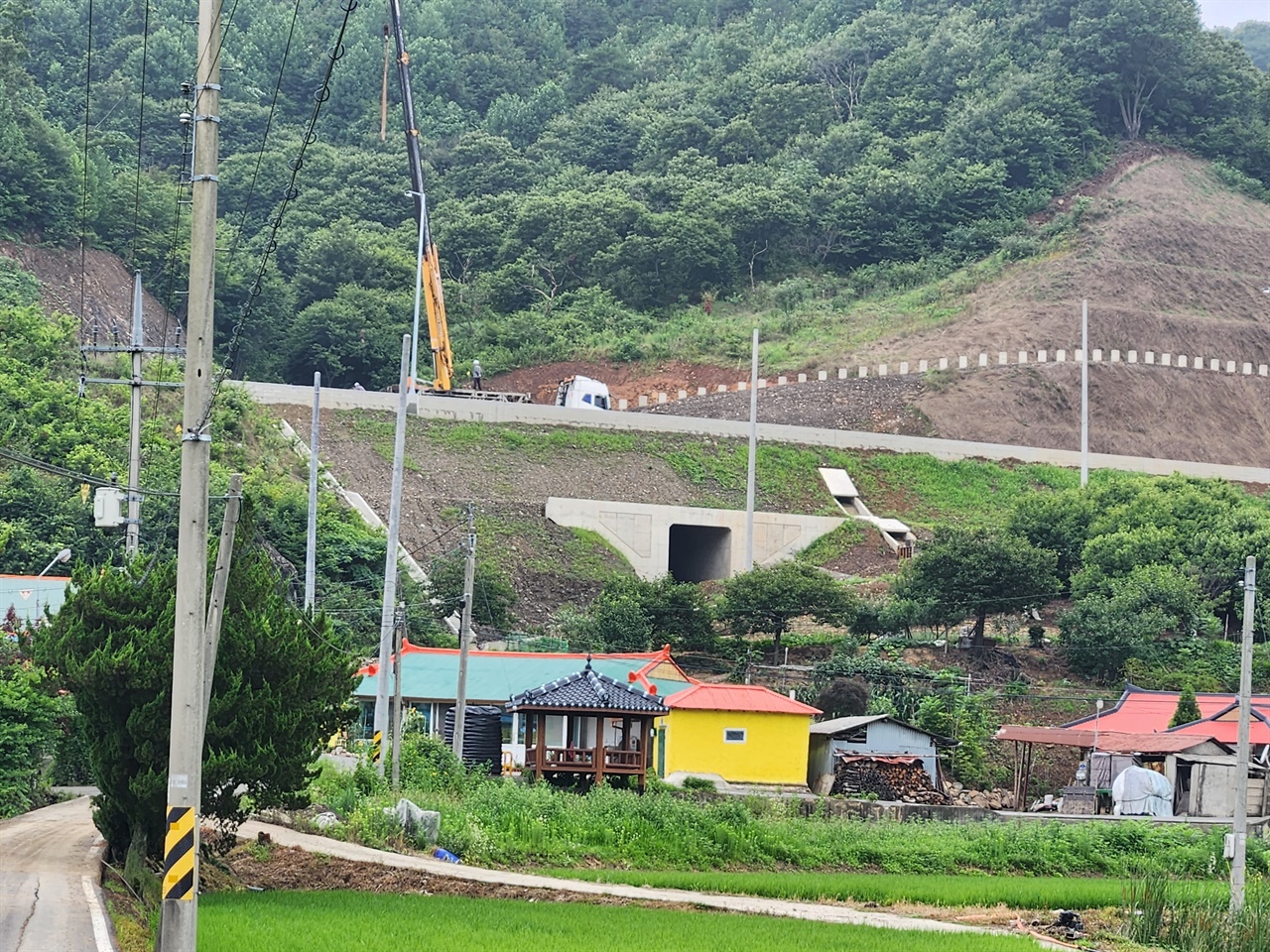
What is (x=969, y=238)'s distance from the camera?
101 meters

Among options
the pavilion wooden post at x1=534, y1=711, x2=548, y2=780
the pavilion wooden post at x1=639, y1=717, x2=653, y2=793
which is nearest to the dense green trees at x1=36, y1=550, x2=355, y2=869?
the pavilion wooden post at x1=534, y1=711, x2=548, y2=780

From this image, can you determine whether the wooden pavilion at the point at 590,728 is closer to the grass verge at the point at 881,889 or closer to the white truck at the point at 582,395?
the grass verge at the point at 881,889

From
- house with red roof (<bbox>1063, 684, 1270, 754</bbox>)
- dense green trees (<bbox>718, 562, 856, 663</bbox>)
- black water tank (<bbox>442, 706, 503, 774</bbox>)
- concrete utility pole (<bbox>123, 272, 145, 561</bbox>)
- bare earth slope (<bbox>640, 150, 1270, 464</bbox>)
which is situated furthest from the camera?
bare earth slope (<bbox>640, 150, 1270, 464</bbox>)

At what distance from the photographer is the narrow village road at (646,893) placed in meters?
25.7

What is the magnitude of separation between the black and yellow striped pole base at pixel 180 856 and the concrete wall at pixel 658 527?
144 feet

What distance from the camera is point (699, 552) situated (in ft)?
218

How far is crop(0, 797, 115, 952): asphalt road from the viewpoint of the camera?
1975 centimetres

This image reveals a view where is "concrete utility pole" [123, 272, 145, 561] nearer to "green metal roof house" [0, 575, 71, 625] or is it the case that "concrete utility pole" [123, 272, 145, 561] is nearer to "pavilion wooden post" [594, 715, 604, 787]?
"pavilion wooden post" [594, 715, 604, 787]

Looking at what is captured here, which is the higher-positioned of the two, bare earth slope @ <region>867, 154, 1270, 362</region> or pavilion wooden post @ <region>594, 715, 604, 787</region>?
bare earth slope @ <region>867, 154, 1270, 362</region>

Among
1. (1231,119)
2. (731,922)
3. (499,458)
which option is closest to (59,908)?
(731,922)

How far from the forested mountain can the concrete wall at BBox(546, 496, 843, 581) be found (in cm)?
2267

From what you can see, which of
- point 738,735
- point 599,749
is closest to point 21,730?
point 599,749

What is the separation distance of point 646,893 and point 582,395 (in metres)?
48.4

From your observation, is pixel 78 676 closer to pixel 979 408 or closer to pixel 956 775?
pixel 956 775
